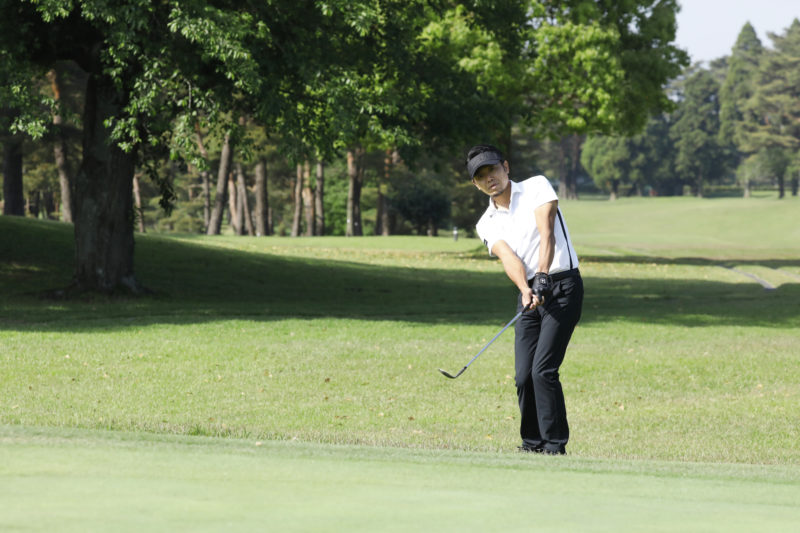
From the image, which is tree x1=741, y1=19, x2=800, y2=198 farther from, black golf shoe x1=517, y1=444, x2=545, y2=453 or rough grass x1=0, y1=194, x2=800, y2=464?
black golf shoe x1=517, y1=444, x2=545, y2=453

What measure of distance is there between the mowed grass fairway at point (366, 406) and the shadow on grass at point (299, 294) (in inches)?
5.3

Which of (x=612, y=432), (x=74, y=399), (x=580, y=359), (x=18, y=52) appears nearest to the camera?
(x=612, y=432)

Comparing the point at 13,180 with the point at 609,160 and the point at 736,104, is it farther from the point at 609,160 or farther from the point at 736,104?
the point at 736,104

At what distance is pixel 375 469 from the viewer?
20.7ft

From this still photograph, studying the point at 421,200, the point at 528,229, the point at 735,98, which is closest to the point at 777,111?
the point at 735,98

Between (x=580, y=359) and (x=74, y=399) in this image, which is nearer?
(x=74, y=399)

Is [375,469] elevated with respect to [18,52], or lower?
lower

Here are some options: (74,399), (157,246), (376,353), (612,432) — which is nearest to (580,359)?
(376,353)

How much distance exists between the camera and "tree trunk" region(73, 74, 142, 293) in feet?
74.5

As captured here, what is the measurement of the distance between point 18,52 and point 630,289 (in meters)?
18.2

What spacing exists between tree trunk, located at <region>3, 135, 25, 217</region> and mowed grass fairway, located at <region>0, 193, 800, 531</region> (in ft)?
49.3

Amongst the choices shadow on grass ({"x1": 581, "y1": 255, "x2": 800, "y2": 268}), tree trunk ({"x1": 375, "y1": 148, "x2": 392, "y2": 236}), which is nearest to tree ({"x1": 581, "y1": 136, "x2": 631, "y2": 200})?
tree trunk ({"x1": 375, "y1": 148, "x2": 392, "y2": 236})

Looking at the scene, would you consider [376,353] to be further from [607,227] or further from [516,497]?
[607,227]

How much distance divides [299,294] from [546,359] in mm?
20335
